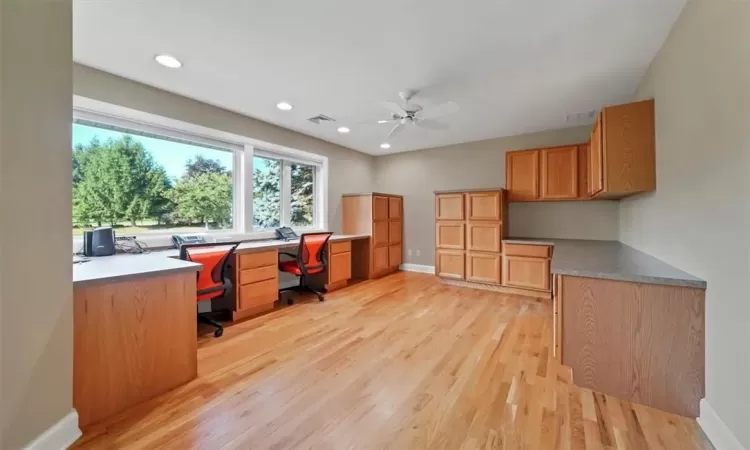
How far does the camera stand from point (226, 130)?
3766 mm

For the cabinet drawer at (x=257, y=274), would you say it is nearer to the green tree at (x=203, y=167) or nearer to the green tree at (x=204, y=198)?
the green tree at (x=204, y=198)

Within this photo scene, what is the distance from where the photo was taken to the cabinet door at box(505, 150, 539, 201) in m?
4.43

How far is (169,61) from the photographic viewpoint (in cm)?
256

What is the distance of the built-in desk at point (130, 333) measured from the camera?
5.16 feet

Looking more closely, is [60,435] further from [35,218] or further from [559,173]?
[559,173]

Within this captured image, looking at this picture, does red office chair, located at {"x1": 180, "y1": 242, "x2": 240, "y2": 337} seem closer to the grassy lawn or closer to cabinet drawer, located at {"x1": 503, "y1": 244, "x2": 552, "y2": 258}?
the grassy lawn

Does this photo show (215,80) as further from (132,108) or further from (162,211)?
(162,211)

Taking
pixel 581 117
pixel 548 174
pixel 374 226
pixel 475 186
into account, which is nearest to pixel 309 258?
pixel 374 226

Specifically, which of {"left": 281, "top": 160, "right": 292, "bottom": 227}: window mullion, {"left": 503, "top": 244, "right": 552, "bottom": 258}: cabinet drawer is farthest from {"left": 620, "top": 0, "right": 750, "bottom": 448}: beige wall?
{"left": 281, "top": 160, "right": 292, "bottom": 227}: window mullion

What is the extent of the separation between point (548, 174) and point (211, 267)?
449 centimetres

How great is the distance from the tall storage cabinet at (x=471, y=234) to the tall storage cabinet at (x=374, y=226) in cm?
103

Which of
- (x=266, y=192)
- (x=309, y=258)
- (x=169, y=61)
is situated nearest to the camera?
(x=169, y=61)

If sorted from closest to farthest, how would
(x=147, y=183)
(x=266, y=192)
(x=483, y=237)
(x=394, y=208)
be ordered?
(x=147, y=183) < (x=266, y=192) < (x=483, y=237) < (x=394, y=208)

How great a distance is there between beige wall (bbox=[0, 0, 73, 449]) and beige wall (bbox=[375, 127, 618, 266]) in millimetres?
5116
